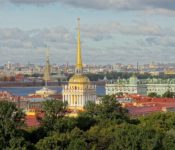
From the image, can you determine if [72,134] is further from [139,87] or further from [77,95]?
[139,87]

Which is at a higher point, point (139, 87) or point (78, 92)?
point (78, 92)

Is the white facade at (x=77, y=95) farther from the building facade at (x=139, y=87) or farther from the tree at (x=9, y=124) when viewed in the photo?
the building facade at (x=139, y=87)

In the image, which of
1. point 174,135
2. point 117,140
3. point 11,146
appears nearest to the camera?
point 11,146

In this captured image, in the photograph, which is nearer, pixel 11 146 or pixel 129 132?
pixel 11 146

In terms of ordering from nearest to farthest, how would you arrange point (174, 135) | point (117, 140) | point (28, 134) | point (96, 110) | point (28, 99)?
point (117, 140), point (28, 134), point (174, 135), point (96, 110), point (28, 99)

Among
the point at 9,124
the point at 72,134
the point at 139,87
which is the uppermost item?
the point at 9,124

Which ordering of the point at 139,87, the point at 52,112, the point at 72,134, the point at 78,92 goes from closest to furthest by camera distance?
the point at 72,134
the point at 52,112
the point at 78,92
the point at 139,87

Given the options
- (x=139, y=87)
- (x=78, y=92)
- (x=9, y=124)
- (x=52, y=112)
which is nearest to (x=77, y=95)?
(x=78, y=92)

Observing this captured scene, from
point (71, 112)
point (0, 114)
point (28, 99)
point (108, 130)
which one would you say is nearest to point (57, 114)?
point (108, 130)

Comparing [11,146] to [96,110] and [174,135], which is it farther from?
[96,110]

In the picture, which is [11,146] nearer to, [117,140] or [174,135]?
[117,140]

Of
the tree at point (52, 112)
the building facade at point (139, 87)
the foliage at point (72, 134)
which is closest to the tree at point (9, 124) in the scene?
the foliage at point (72, 134)
